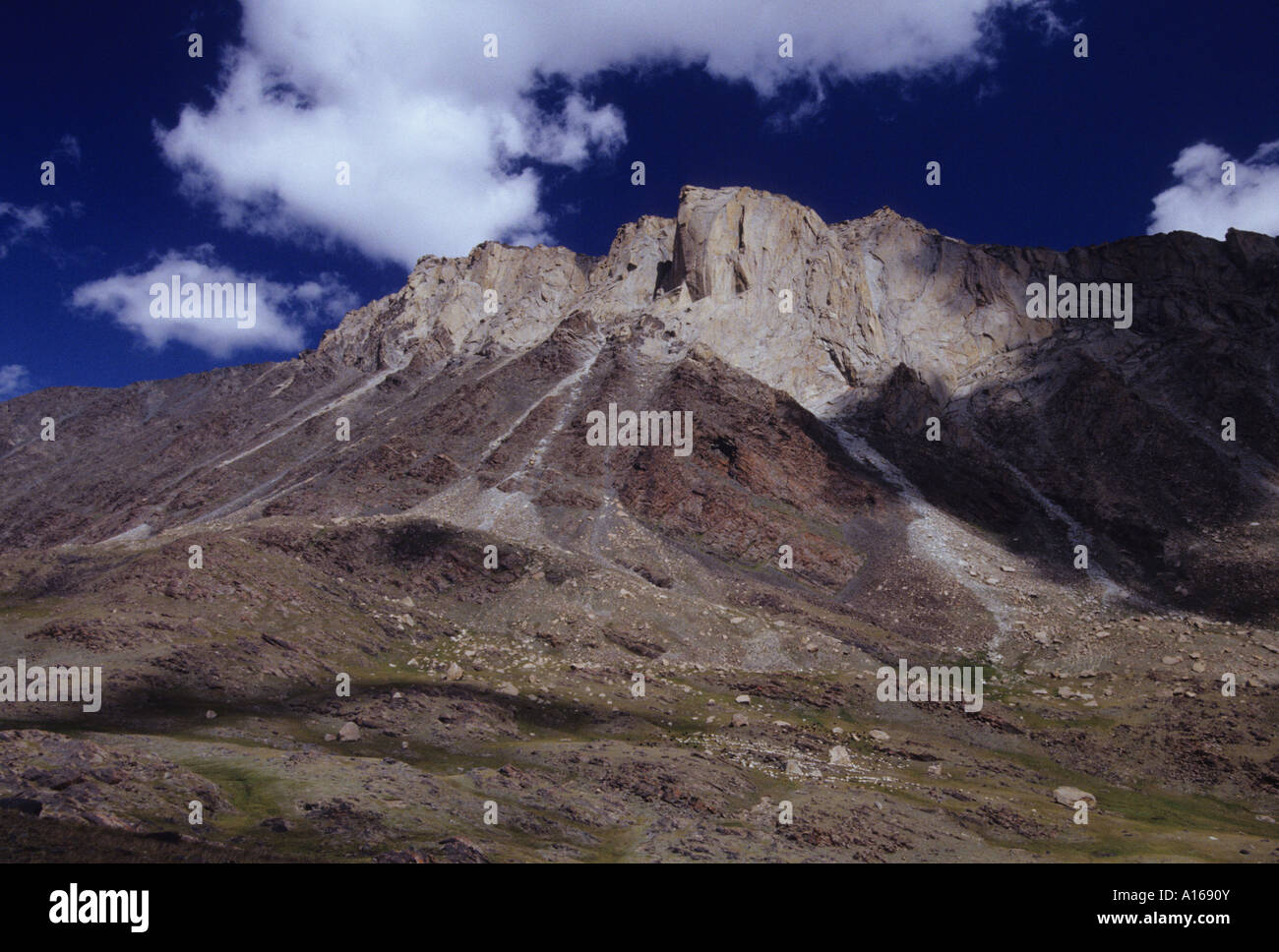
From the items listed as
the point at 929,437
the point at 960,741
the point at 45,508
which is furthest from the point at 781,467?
the point at 45,508

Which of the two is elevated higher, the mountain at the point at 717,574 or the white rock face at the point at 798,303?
the white rock face at the point at 798,303

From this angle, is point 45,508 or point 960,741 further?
point 45,508

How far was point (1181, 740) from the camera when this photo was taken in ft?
165

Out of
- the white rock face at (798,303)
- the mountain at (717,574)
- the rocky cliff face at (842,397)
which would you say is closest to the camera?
the mountain at (717,574)

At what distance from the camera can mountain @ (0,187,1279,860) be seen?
106 ft

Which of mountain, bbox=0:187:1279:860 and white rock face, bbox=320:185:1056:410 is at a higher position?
white rock face, bbox=320:185:1056:410

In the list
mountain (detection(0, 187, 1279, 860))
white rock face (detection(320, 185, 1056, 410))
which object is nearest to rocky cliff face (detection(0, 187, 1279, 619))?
white rock face (detection(320, 185, 1056, 410))

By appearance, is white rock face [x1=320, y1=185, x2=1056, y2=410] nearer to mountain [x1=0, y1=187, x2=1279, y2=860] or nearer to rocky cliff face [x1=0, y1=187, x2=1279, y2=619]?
rocky cliff face [x1=0, y1=187, x2=1279, y2=619]

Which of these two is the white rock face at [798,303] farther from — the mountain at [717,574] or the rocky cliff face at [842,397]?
the mountain at [717,574]

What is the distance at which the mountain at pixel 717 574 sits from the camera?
3222 centimetres

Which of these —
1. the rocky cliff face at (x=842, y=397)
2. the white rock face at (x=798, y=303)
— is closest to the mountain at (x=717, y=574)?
the rocky cliff face at (x=842, y=397)

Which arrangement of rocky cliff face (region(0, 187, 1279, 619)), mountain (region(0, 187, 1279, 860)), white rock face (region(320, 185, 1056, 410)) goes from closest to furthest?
mountain (region(0, 187, 1279, 860)) < rocky cliff face (region(0, 187, 1279, 619)) < white rock face (region(320, 185, 1056, 410))

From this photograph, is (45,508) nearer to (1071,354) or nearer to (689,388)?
(689,388)
